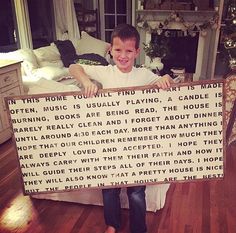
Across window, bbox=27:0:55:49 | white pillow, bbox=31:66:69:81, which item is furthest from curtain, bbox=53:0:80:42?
white pillow, bbox=31:66:69:81

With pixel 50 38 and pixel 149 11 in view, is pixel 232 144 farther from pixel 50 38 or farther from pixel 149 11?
pixel 50 38

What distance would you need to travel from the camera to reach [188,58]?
219 inches

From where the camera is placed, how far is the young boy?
1315 mm

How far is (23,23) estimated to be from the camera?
4.32 meters

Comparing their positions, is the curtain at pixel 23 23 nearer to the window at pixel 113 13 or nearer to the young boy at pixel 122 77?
the window at pixel 113 13

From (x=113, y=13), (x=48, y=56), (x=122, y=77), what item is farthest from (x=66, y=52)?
(x=122, y=77)

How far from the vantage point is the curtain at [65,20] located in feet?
16.4

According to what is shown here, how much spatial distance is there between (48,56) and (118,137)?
3.21 metres

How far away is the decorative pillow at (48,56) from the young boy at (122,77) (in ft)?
9.26

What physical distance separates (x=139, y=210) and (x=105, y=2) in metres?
5.09

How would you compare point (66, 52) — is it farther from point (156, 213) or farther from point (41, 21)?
point (156, 213)

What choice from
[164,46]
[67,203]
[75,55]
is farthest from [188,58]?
[67,203]

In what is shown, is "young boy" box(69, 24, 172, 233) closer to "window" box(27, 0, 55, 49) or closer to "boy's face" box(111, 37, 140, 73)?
"boy's face" box(111, 37, 140, 73)

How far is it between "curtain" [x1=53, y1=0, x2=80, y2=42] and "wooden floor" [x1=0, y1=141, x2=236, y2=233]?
3.68 metres
